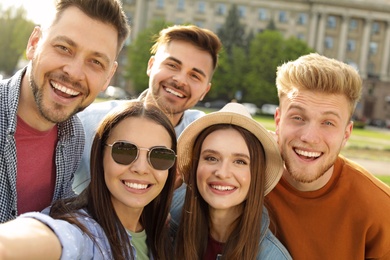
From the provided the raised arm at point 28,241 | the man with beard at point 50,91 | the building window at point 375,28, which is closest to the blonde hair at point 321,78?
the man with beard at point 50,91

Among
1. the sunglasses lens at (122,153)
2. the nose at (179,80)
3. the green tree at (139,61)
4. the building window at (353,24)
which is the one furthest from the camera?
the building window at (353,24)

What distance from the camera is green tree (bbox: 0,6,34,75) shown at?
49156 mm

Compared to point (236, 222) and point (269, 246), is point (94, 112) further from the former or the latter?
point (269, 246)

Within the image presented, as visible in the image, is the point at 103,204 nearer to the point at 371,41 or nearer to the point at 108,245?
the point at 108,245

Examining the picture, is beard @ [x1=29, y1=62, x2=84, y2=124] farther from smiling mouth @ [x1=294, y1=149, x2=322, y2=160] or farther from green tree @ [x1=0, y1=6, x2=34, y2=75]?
green tree @ [x1=0, y1=6, x2=34, y2=75]

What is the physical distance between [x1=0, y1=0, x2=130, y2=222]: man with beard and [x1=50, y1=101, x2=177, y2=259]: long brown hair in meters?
0.49

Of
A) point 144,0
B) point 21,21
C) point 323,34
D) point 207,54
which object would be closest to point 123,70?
point 144,0

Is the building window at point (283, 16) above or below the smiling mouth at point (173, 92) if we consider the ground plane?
above

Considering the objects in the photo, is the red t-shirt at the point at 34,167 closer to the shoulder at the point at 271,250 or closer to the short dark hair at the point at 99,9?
the short dark hair at the point at 99,9

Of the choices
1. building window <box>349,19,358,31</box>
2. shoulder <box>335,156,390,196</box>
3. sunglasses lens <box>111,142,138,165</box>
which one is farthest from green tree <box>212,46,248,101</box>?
sunglasses lens <box>111,142,138,165</box>

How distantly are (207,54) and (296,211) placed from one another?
253 centimetres

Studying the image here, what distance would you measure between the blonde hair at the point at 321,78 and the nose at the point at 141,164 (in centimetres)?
153

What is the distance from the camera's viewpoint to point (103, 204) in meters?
2.90

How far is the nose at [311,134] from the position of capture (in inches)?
144
